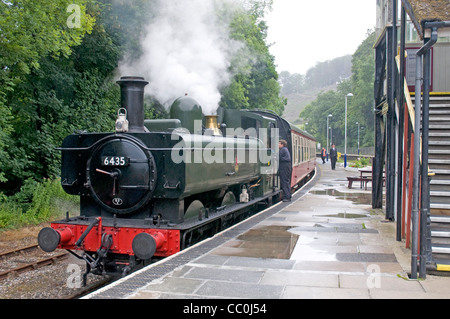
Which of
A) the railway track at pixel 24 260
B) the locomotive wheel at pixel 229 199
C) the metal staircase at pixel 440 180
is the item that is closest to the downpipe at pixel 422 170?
the metal staircase at pixel 440 180

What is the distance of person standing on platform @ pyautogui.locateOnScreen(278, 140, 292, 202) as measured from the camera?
478 inches

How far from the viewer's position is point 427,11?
553 centimetres

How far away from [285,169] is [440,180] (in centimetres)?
605

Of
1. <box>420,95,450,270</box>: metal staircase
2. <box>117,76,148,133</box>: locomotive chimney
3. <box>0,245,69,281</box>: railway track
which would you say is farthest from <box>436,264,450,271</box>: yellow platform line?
<box>0,245,69,281</box>: railway track

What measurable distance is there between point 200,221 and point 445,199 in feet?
11.7

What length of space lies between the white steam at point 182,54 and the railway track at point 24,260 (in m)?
4.51

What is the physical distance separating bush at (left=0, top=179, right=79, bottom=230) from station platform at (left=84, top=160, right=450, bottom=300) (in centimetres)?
580

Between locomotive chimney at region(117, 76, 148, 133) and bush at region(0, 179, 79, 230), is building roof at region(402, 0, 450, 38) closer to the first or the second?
locomotive chimney at region(117, 76, 148, 133)

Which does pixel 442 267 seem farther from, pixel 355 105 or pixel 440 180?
pixel 355 105

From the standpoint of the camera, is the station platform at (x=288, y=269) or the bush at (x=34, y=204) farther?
the bush at (x=34, y=204)

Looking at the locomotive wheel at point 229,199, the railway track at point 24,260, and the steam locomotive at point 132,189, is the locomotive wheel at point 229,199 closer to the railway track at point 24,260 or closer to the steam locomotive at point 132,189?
the steam locomotive at point 132,189

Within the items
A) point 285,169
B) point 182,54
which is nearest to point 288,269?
point 285,169

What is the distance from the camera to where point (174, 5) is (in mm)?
13266

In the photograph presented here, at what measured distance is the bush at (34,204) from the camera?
11.0 metres
